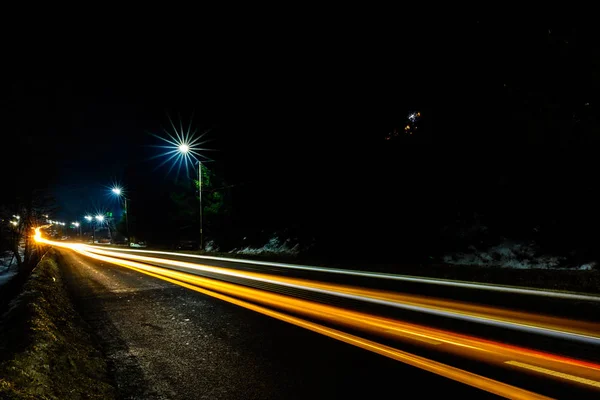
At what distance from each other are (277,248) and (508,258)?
19444mm

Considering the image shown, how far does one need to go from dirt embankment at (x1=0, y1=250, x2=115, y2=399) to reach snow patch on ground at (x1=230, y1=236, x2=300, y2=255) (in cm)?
2242

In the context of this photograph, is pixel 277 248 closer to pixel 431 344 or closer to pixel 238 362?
pixel 431 344

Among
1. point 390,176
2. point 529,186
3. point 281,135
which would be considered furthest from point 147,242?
point 529,186

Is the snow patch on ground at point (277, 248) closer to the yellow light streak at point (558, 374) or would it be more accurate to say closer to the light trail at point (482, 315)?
the light trail at point (482, 315)

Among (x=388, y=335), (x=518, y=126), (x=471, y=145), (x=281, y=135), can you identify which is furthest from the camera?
(x=281, y=135)

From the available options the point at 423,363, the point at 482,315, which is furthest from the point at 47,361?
the point at 482,315

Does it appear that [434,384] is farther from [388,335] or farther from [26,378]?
[26,378]

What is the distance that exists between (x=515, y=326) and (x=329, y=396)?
13.9 feet

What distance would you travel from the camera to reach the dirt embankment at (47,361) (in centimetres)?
373

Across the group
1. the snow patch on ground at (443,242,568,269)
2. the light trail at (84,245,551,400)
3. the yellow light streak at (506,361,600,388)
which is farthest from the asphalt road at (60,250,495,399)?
the snow patch on ground at (443,242,568,269)

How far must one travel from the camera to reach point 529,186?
53.6 ft

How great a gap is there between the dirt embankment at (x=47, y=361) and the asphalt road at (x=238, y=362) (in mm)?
277

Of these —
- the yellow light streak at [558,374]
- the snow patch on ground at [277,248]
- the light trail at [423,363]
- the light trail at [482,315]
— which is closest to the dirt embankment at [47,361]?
the light trail at [423,363]

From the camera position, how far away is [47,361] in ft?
14.7
